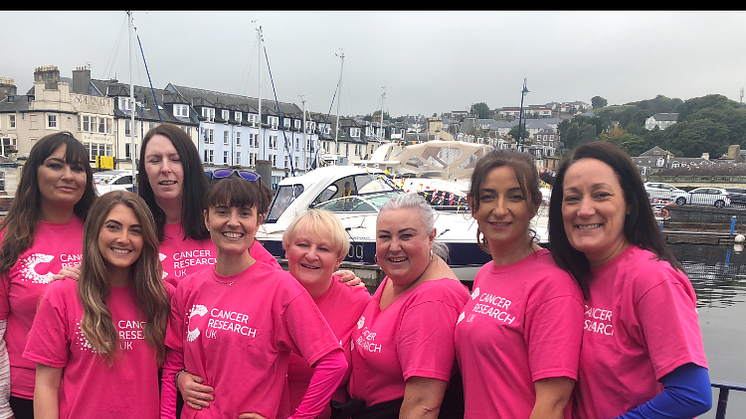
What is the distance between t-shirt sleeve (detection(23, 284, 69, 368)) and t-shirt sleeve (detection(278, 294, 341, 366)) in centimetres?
Result: 105

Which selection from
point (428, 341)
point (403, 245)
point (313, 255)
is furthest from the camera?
point (313, 255)

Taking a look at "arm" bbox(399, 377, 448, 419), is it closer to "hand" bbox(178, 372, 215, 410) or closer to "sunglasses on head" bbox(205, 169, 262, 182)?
"hand" bbox(178, 372, 215, 410)

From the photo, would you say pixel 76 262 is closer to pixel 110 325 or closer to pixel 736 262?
pixel 110 325

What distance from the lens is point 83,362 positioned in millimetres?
2367

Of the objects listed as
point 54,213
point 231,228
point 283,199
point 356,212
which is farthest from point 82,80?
point 231,228

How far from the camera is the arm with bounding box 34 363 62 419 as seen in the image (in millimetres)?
2328

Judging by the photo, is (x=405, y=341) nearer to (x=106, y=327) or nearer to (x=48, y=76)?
(x=106, y=327)

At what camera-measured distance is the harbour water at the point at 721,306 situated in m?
8.58

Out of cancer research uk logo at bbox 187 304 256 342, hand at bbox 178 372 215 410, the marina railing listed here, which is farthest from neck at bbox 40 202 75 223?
the marina railing

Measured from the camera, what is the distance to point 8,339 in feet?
8.62

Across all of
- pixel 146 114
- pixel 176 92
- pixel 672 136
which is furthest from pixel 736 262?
pixel 672 136

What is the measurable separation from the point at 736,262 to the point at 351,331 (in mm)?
21847

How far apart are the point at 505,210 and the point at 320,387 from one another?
3.83 feet

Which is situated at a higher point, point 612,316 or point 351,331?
point 612,316
